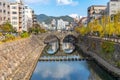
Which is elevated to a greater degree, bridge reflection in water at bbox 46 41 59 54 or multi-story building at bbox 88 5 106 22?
multi-story building at bbox 88 5 106 22

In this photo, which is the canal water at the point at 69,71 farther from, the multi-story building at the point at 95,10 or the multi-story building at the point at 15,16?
the multi-story building at the point at 95,10

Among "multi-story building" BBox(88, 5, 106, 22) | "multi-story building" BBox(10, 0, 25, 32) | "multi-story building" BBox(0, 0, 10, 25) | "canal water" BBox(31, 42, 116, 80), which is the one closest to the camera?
"canal water" BBox(31, 42, 116, 80)

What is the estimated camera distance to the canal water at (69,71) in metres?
47.2

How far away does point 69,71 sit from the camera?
183 feet

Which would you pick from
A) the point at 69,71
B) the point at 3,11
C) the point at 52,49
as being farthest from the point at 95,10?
the point at 69,71

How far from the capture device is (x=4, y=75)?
108ft

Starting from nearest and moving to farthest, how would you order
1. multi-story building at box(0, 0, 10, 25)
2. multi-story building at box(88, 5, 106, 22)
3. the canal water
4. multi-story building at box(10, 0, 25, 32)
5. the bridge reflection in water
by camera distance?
1. the canal water
2. multi-story building at box(0, 0, 10, 25)
3. the bridge reflection in water
4. multi-story building at box(10, 0, 25, 32)
5. multi-story building at box(88, 5, 106, 22)

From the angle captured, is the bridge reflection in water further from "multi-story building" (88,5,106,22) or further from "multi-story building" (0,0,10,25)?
"multi-story building" (88,5,106,22)

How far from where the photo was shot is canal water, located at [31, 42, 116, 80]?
47.2 meters

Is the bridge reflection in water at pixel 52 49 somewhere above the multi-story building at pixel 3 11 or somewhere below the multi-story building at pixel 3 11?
below

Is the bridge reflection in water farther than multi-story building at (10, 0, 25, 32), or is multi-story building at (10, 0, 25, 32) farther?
multi-story building at (10, 0, 25, 32)

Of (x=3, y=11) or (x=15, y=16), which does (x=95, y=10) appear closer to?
(x=15, y=16)

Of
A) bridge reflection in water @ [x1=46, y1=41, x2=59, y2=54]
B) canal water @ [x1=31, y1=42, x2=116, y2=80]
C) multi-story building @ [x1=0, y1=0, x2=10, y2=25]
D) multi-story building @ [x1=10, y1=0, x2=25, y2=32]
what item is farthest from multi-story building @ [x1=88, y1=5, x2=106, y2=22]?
canal water @ [x1=31, y1=42, x2=116, y2=80]

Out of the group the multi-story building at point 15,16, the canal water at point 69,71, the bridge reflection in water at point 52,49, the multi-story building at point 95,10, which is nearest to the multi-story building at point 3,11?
the multi-story building at point 15,16
